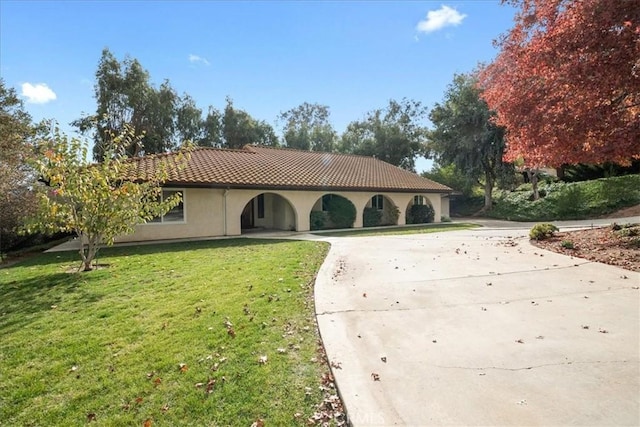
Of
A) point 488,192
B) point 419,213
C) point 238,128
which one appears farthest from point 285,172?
point 238,128

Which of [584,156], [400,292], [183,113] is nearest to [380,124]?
[183,113]

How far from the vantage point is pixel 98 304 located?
5.82 m

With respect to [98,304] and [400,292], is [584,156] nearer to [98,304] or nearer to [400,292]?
[400,292]

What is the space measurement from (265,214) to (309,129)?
1056 inches

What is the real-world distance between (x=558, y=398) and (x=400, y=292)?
132 inches

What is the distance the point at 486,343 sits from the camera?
4.05 metres

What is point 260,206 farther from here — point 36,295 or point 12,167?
point 36,295

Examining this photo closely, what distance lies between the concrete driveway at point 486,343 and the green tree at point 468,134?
73.1 ft

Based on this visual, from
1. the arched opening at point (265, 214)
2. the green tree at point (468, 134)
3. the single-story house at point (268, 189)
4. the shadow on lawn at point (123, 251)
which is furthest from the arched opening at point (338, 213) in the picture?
the green tree at point (468, 134)

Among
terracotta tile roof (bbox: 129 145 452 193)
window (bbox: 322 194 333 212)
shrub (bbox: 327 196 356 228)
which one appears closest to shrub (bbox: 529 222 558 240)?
terracotta tile roof (bbox: 129 145 452 193)

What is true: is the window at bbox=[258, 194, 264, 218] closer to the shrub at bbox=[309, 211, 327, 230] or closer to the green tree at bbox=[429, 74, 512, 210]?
the shrub at bbox=[309, 211, 327, 230]

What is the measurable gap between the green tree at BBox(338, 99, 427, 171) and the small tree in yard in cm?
3280

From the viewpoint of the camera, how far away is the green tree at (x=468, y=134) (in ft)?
89.9

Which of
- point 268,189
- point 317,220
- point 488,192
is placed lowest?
point 317,220
